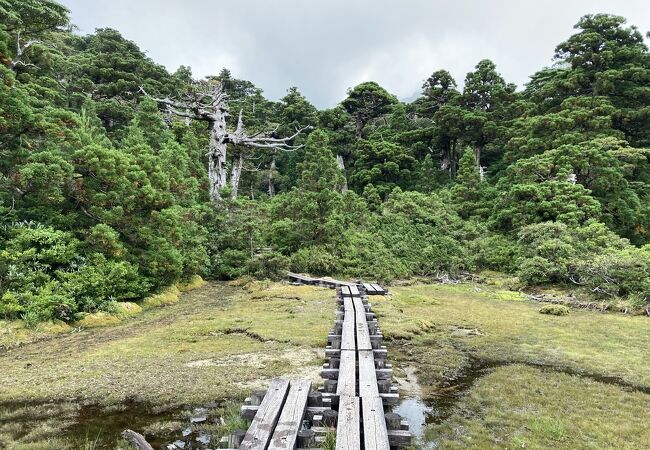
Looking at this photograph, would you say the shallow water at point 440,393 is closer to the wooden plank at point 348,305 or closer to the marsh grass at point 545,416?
the marsh grass at point 545,416

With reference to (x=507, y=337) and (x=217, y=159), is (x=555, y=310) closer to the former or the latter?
(x=507, y=337)

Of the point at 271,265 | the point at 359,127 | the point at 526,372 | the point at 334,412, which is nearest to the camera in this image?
the point at 334,412

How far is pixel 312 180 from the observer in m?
24.4

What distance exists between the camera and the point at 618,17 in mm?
32906

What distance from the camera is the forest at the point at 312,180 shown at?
13.2 meters

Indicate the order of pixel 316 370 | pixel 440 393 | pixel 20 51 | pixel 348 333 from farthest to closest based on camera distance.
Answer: pixel 20 51 → pixel 348 333 → pixel 316 370 → pixel 440 393

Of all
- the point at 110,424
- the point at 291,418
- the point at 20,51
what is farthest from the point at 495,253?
the point at 20,51

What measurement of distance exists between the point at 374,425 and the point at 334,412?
0.71 meters

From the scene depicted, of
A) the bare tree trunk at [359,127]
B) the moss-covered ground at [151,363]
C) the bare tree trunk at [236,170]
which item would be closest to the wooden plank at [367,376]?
the moss-covered ground at [151,363]

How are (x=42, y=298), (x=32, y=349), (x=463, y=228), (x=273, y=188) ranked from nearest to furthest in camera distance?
(x=32, y=349) < (x=42, y=298) < (x=463, y=228) < (x=273, y=188)

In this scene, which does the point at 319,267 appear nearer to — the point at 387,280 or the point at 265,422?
the point at 387,280

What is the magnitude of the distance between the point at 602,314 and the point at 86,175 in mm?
19799

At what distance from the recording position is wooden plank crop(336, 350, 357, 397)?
6094mm

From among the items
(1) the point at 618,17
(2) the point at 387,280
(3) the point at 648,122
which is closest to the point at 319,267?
(2) the point at 387,280
